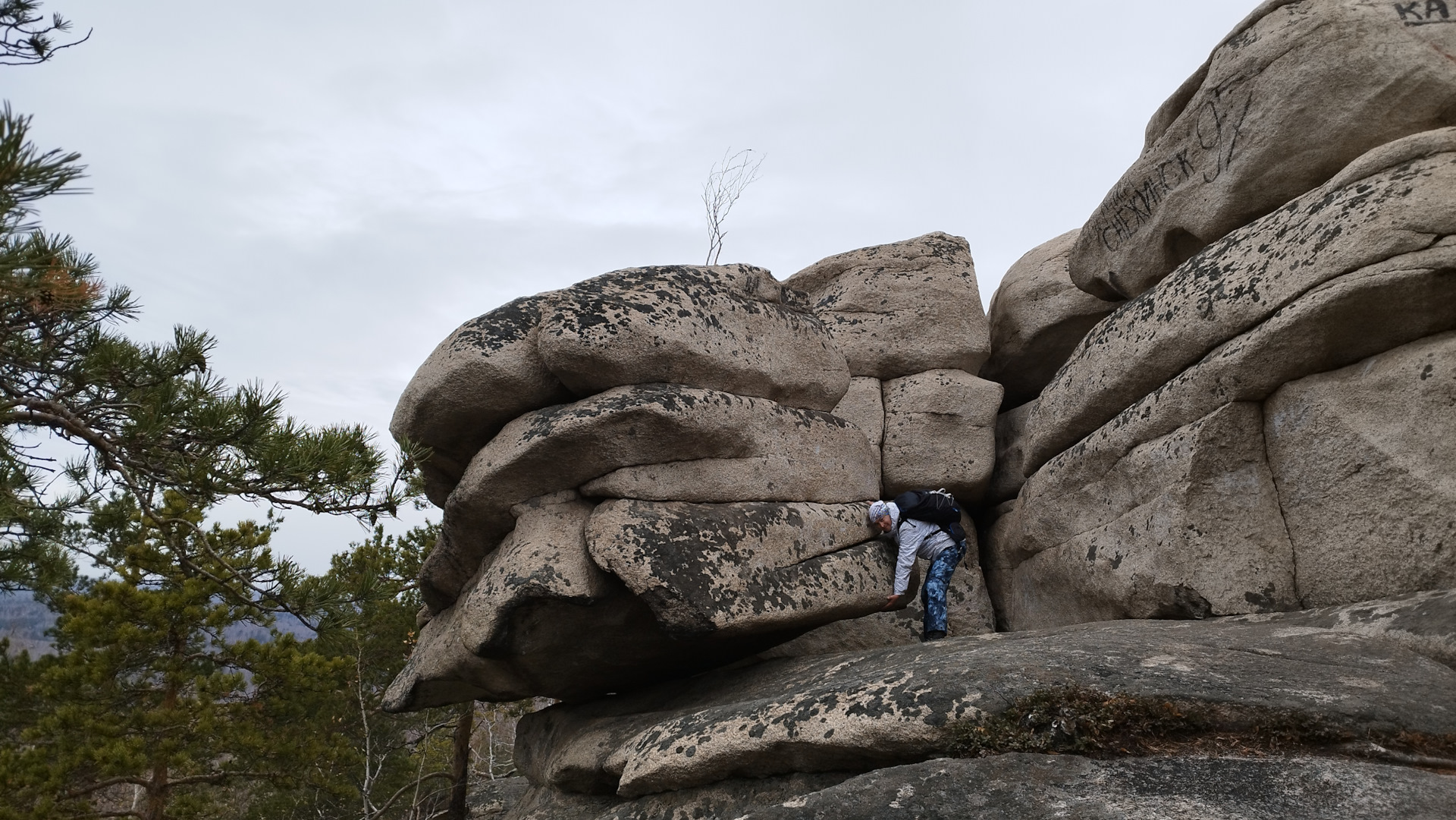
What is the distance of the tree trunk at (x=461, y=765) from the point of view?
16391mm

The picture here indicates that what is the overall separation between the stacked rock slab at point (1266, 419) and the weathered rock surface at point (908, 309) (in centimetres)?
315

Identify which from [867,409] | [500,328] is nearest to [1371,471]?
[867,409]

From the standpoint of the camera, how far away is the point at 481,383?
926 centimetres

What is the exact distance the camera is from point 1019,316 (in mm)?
13414

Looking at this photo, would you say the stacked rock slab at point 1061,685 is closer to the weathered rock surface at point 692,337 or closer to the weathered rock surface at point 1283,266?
the weathered rock surface at point 1283,266

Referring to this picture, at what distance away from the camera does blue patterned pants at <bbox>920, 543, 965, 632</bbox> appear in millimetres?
9688

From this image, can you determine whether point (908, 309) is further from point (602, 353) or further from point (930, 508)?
point (602, 353)

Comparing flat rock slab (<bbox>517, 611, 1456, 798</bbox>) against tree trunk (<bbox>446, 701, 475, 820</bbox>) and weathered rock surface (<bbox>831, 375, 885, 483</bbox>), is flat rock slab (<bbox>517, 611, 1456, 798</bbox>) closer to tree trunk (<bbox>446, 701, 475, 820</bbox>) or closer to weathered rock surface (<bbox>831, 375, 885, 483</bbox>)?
weathered rock surface (<bbox>831, 375, 885, 483</bbox>)

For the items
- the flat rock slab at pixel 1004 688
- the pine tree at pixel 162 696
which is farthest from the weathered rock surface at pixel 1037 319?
the pine tree at pixel 162 696

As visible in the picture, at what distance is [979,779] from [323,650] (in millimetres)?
15401

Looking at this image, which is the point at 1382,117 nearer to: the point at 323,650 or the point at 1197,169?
the point at 1197,169

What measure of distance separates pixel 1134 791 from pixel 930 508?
5440mm

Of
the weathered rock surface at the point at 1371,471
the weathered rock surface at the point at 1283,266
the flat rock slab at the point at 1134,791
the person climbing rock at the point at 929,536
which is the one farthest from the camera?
the person climbing rock at the point at 929,536

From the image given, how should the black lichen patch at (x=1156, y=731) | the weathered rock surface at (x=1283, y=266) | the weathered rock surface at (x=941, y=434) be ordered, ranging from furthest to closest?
1. the weathered rock surface at (x=941, y=434)
2. the weathered rock surface at (x=1283, y=266)
3. the black lichen patch at (x=1156, y=731)
